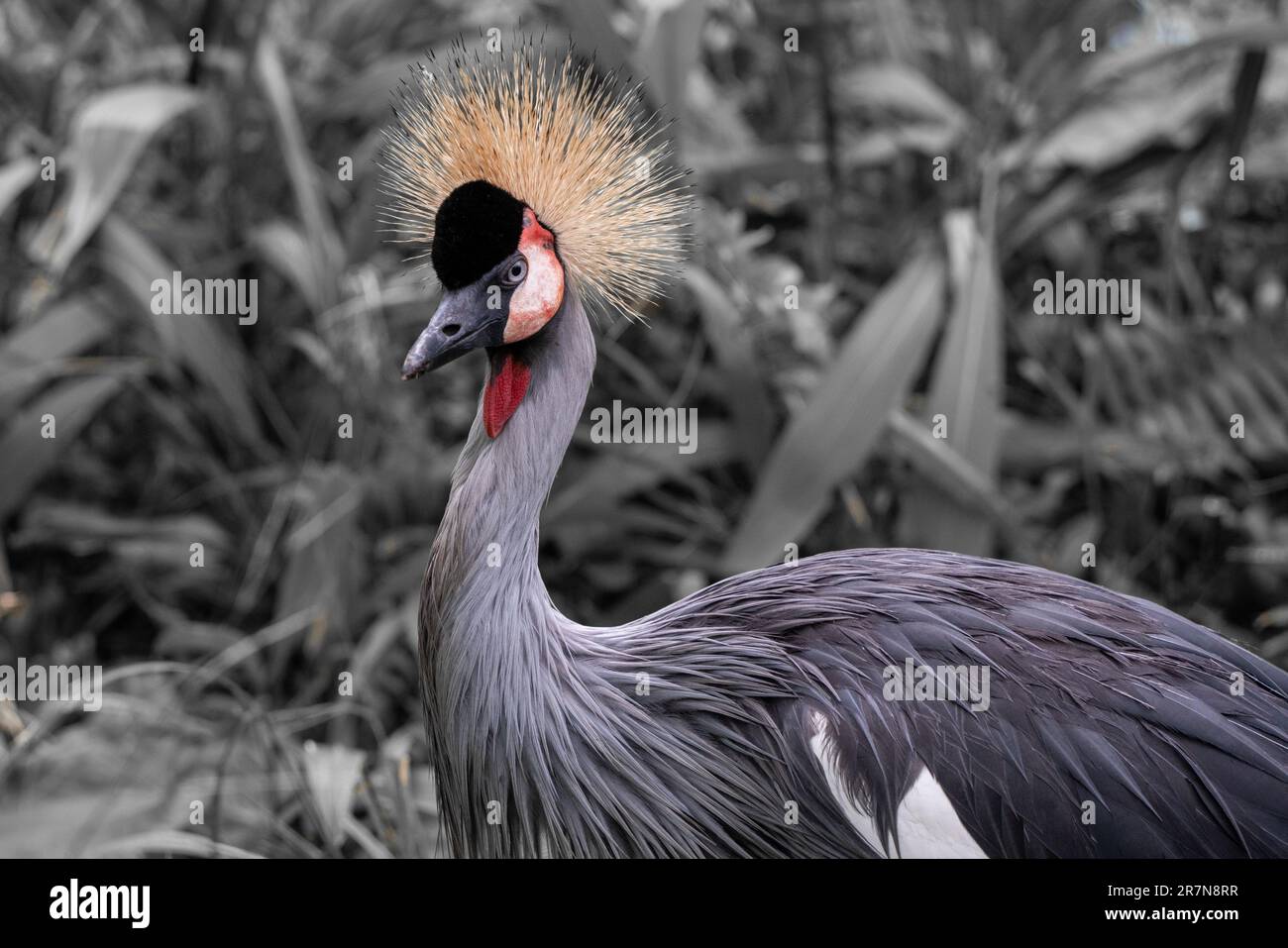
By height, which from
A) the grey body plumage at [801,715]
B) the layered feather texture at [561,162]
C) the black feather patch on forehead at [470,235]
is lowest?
the grey body plumage at [801,715]

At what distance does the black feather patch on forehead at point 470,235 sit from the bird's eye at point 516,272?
0.01 m

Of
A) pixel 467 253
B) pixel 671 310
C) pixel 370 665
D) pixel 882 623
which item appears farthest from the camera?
pixel 671 310

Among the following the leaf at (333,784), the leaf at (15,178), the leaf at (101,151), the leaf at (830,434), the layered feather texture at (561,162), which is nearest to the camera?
the layered feather texture at (561,162)

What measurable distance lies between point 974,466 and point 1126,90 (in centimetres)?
112

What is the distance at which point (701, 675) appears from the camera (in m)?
1.28

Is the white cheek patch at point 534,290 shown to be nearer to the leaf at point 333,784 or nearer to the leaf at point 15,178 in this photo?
the leaf at point 333,784

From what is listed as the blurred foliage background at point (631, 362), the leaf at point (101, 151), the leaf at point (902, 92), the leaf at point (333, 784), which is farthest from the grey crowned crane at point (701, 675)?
the leaf at point (902, 92)

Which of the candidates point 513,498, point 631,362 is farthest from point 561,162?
point 631,362

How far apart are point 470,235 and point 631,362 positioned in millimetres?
1095

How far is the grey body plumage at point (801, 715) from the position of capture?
3.91 ft

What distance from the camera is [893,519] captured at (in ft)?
7.53

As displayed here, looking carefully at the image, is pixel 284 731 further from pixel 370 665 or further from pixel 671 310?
pixel 671 310

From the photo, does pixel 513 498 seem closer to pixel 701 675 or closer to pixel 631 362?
pixel 701 675
